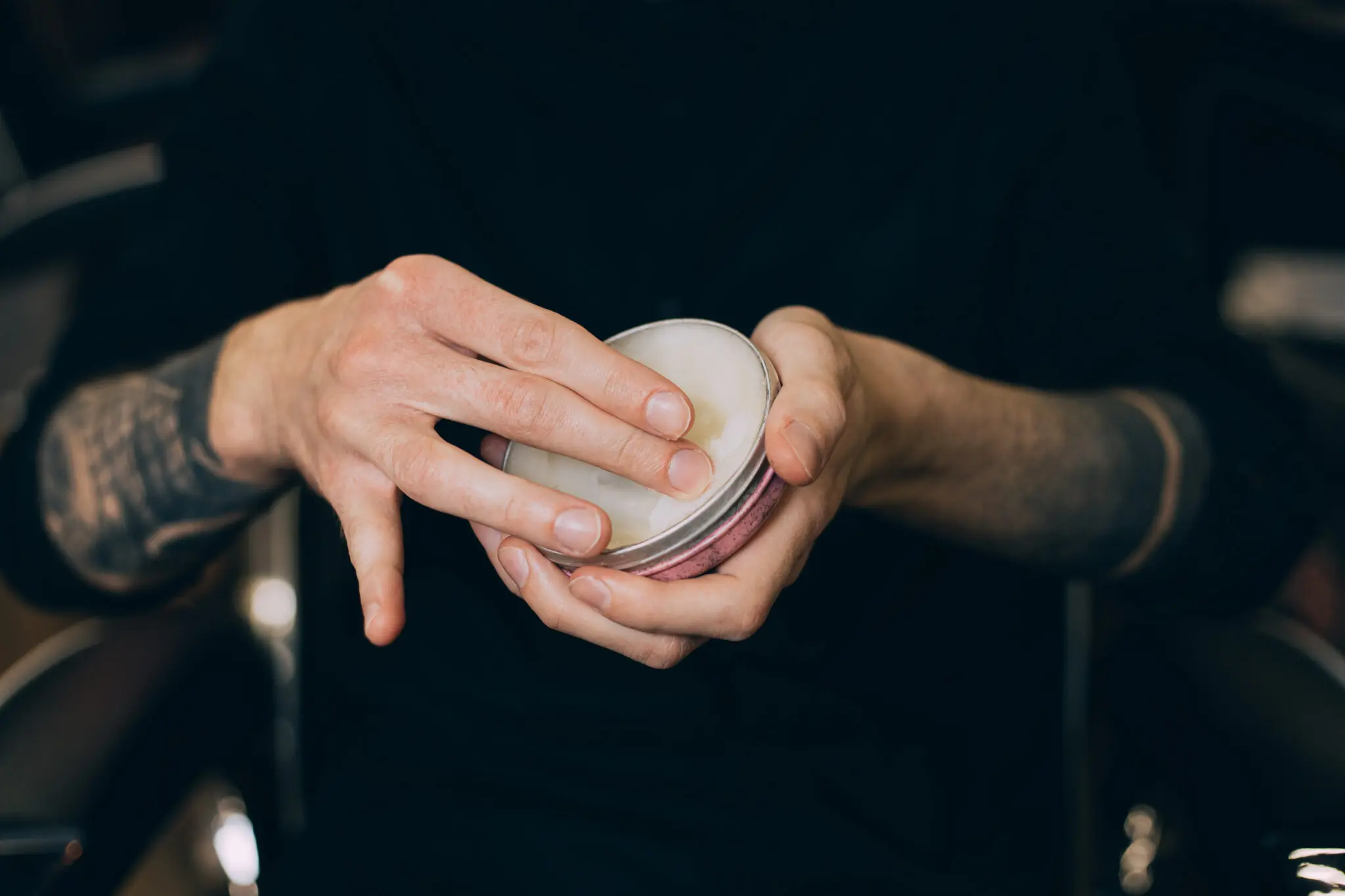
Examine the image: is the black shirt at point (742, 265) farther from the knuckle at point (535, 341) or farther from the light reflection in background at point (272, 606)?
the knuckle at point (535, 341)

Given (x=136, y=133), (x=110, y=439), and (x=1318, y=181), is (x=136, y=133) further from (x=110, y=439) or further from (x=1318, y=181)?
(x=1318, y=181)

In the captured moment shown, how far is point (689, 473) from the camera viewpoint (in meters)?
0.66

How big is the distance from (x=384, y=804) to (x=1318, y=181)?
2.16 metres

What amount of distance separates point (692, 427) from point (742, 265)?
1.40 feet

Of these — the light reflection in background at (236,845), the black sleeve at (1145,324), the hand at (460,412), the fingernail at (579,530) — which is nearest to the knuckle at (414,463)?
the hand at (460,412)

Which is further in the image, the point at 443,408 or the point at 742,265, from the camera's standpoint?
the point at 742,265

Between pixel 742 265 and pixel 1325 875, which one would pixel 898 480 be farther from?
pixel 1325 875

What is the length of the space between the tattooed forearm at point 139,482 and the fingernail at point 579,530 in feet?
1.57

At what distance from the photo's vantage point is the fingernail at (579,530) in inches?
24.5

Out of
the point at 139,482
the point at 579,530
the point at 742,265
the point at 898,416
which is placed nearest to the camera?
the point at 579,530

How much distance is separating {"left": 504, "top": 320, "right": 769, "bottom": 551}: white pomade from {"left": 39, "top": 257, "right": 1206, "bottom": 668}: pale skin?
23 mm

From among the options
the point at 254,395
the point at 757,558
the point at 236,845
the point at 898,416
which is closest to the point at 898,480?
the point at 898,416

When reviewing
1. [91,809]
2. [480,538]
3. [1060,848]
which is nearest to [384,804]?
[91,809]

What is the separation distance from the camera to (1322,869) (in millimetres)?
768
